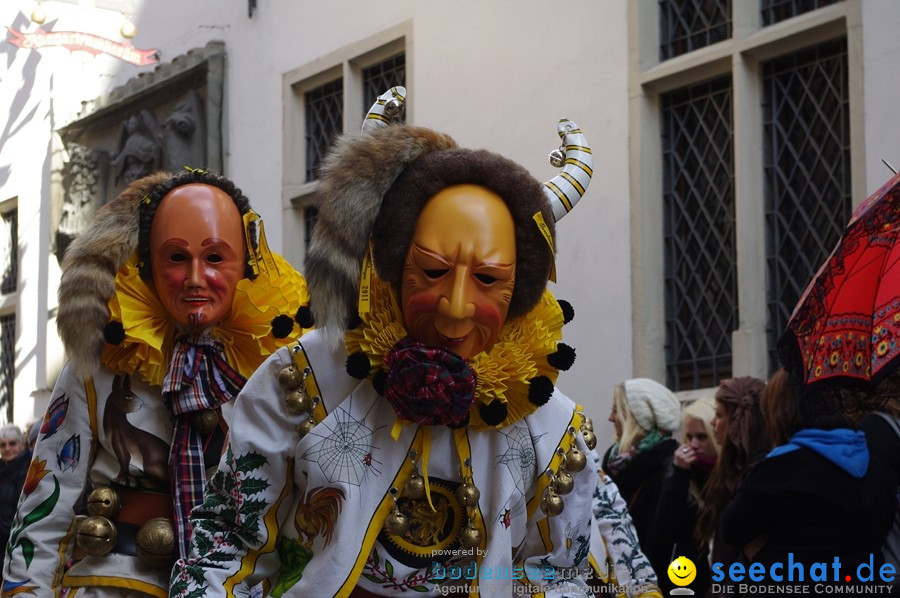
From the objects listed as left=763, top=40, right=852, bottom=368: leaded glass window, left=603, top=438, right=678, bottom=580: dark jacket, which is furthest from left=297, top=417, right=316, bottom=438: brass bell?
left=763, top=40, right=852, bottom=368: leaded glass window

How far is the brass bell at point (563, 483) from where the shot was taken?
12.0 feet

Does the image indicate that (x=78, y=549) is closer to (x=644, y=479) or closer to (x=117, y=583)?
(x=117, y=583)

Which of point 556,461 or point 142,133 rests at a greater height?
point 142,133

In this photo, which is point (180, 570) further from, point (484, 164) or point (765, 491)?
point (765, 491)

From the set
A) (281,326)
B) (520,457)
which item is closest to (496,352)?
(520,457)

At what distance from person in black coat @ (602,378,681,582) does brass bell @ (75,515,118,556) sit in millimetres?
2701

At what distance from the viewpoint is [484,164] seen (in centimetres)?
367

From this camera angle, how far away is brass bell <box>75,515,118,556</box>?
179 inches

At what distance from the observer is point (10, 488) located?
29.1 feet

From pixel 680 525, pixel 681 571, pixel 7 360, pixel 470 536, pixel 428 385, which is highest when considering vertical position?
pixel 7 360

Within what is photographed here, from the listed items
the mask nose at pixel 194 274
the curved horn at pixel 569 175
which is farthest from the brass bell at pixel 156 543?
the curved horn at pixel 569 175

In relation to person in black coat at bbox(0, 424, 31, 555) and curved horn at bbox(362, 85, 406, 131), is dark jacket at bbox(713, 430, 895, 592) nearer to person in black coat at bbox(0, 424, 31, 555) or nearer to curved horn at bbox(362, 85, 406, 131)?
curved horn at bbox(362, 85, 406, 131)

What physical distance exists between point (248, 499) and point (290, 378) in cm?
29

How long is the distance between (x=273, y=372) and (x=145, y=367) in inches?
49.4
